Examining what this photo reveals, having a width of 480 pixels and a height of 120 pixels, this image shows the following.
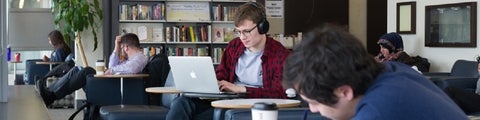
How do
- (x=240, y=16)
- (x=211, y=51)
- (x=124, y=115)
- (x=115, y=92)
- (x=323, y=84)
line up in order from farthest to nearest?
(x=211, y=51) < (x=115, y=92) < (x=124, y=115) < (x=240, y=16) < (x=323, y=84)

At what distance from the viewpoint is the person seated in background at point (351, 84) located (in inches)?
62.9

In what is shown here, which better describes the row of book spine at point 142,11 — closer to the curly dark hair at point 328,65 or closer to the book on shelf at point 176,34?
the book on shelf at point 176,34

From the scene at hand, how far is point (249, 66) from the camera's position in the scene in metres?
4.70

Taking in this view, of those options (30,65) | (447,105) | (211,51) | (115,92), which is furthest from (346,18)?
(447,105)

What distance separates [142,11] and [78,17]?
3.27 feet

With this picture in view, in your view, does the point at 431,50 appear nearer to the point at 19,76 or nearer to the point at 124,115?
the point at 124,115

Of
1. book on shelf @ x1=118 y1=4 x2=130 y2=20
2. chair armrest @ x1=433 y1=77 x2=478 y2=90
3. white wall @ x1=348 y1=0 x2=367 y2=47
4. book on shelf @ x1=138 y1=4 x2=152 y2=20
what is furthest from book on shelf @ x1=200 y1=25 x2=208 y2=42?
chair armrest @ x1=433 y1=77 x2=478 y2=90

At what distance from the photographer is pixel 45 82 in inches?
375

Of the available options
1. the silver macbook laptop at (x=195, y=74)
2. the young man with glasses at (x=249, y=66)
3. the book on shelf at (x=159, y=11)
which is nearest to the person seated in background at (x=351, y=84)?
the young man with glasses at (x=249, y=66)

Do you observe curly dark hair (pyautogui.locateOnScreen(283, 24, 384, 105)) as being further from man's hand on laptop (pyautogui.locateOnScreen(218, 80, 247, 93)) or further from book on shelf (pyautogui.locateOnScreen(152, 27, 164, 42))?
book on shelf (pyautogui.locateOnScreen(152, 27, 164, 42))

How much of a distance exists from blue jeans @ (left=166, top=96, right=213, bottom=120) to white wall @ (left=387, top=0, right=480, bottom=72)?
4.69m

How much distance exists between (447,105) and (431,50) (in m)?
8.15

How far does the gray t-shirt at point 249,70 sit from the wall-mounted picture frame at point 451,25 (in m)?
4.63

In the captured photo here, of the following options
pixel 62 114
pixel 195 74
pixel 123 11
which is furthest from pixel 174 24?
pixel 195 74
